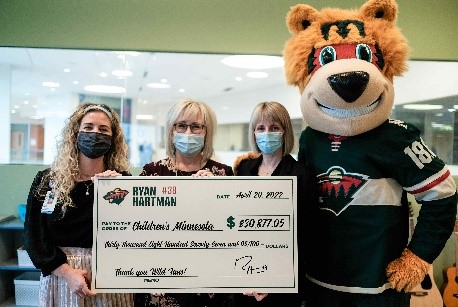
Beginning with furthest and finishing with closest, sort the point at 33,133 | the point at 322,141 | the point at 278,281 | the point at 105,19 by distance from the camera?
the point at 33,133 → the point at 105,19 → the point at 322,141 → the point at 278,281

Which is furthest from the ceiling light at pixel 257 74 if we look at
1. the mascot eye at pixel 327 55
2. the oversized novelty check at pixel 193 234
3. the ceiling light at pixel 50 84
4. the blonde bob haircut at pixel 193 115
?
the oversized novelty check at pixel 193 234

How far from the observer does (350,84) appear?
1.56 m

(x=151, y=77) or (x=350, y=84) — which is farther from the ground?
(x=151, y=77)

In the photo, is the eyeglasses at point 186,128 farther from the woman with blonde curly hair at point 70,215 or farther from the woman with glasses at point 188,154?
the woman with blonde curly hair at point 70,215

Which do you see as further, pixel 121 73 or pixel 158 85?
pixel 158 85

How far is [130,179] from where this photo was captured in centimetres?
164

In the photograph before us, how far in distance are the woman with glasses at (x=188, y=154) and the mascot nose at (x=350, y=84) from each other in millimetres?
606

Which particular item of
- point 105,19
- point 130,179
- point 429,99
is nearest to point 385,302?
point 130,179

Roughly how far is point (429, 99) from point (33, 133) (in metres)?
3.53

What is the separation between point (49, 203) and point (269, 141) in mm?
990

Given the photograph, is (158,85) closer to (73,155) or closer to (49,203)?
(73,155)

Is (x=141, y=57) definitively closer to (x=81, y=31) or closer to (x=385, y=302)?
(x=81, y=31)

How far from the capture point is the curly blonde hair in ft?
5.61

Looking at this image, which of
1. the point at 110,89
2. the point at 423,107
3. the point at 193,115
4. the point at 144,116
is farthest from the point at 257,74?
the point at 193,115
